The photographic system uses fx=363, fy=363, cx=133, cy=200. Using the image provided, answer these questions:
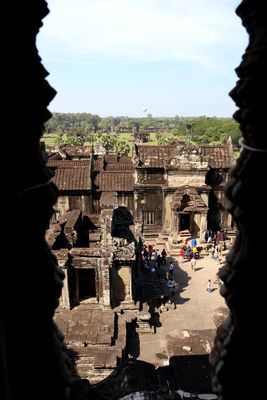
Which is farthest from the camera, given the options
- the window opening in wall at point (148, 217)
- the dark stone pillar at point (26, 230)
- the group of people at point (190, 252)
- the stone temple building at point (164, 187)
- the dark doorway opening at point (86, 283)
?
the window opening in wall at point (148, 217)

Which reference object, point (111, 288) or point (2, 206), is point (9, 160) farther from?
point (111, 288)

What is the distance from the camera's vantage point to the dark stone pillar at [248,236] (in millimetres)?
2934

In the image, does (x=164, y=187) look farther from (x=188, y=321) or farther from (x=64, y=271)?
(x=64, y=271)

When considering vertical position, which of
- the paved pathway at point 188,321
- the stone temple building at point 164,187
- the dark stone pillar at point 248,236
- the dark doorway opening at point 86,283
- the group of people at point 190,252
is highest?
the dark stone pillar at point 248,236

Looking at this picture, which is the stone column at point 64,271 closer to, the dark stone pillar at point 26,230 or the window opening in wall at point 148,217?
the dark stone pillar at point 26,230

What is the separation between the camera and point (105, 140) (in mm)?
104812

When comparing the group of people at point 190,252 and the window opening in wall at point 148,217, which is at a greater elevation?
the window opening in wall at point 148,217

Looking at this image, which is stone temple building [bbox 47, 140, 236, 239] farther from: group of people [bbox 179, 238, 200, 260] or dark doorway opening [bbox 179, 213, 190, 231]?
group of people [bbox 179, 238, 200, 260]

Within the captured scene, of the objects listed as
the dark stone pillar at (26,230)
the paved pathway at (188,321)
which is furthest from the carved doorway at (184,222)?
the dark stone pillar at (26,230)

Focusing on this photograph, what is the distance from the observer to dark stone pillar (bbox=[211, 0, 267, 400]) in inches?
115

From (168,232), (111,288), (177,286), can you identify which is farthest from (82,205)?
(111,288)

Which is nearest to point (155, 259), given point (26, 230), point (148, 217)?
point (148, 217)

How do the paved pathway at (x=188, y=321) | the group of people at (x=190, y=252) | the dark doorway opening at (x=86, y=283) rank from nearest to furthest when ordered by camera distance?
the paved pathway at (x=188, y=321) < the dark doorway opening at (x=86, y=283) < the group of people at (x=190, y=252)

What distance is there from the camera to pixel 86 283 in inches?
713
